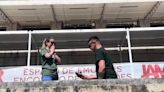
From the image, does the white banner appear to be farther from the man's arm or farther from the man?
the man's arm

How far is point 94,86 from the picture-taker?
5.64 meters

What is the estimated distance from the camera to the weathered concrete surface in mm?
5609

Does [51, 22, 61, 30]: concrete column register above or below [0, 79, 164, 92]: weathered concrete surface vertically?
above

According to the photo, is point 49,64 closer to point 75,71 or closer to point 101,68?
point 101,68

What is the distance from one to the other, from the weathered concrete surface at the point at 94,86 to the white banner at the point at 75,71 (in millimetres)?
6394

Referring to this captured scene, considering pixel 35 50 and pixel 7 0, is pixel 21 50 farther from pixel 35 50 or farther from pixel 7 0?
pixel 7 0

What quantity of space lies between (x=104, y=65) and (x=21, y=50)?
9.06m

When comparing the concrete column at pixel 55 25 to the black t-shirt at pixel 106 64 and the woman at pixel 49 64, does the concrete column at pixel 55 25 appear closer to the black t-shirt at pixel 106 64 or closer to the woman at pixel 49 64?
the woman at pixel 49 64

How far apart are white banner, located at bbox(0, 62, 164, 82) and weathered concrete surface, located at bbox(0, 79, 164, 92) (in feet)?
21.0

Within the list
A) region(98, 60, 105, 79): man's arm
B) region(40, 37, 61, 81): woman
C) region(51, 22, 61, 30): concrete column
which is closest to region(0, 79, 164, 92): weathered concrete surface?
region(98, 60, 105, 79): man's arm

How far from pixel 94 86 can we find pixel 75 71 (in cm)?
664

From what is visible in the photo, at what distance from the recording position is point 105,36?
1402 centimetres

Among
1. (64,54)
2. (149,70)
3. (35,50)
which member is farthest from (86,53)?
(149,70)

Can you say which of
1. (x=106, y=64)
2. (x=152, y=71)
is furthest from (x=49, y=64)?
(x=152, y=71)
